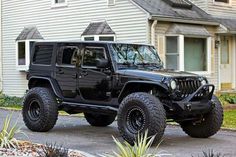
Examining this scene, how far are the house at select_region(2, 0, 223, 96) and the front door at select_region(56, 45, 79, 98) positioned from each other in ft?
21.5

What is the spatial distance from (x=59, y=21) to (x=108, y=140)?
12.1 metres

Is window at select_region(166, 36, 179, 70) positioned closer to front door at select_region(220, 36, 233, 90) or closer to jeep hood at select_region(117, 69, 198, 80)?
front door at select_region(220, 36, 233, 90)

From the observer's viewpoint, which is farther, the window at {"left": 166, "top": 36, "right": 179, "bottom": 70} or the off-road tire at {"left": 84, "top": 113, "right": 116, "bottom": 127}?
the window at {"left": 166, "top": 36, "right": 179, "bottom": 70}

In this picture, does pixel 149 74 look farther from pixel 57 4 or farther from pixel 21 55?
pixel 21 55

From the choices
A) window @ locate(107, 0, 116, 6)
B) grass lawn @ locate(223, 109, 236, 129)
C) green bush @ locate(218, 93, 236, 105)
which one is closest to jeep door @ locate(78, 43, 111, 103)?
grass lawn @ locate(223, 109, 236, 129)

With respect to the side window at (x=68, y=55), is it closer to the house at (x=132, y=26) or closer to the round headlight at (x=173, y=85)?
the round headlight at (x=173, y=85)

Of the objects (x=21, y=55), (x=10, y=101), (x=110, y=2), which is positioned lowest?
(x=10, y=101)

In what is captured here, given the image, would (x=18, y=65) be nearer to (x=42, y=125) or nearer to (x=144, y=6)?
(x=144, y=6)

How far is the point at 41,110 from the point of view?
11.6 meters

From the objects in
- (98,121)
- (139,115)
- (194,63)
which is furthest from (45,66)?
(194,63)

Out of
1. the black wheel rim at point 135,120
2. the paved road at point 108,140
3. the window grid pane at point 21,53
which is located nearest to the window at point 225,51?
the paved road at point 108,140

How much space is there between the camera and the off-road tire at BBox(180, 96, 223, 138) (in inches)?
423

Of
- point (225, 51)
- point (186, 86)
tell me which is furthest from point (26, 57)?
point (186, 86)

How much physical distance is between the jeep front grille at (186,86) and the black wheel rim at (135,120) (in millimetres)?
863
